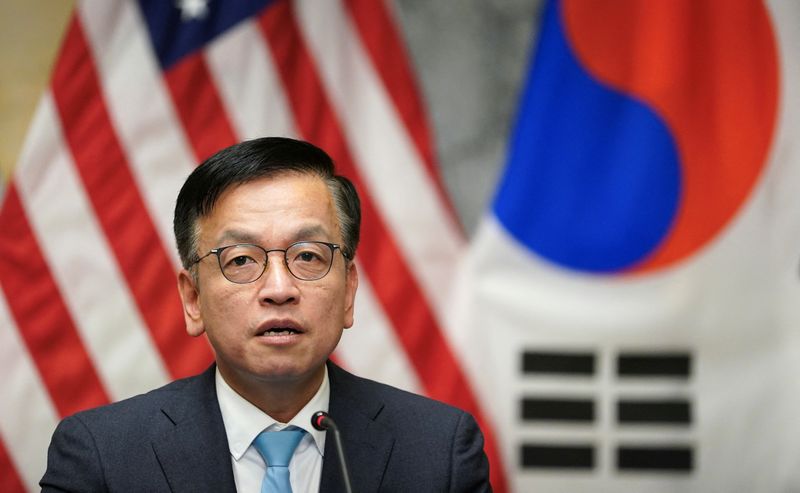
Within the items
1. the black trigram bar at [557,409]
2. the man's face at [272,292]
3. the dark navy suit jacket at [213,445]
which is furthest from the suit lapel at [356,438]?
the black trigram bar at [557,409]

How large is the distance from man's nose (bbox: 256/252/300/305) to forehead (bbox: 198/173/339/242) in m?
0.04

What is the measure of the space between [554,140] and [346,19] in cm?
74

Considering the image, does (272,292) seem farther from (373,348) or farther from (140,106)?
(140,106)

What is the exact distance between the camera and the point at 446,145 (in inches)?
123

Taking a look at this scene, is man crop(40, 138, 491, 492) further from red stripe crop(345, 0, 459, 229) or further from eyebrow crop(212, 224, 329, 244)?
red stripe crop(345, 0, 459, 229)

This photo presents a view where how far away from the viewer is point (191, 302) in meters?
1.69

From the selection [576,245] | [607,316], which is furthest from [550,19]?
[607,316]

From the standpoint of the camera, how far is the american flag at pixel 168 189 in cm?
293

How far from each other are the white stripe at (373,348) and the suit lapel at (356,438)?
46.3 inches

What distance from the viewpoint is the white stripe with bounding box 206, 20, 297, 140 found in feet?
9.83

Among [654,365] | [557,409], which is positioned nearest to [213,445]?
[557,409]

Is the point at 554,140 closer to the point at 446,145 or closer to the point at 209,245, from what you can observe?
the point at 446,145

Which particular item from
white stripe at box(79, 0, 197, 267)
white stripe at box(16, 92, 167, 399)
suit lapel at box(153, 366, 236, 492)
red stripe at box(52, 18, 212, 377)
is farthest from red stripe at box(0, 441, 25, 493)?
suit lapel at box(153, 366, 236, 492)

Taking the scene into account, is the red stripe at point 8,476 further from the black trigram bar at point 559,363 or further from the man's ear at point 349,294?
the man's ear at point 349,294
